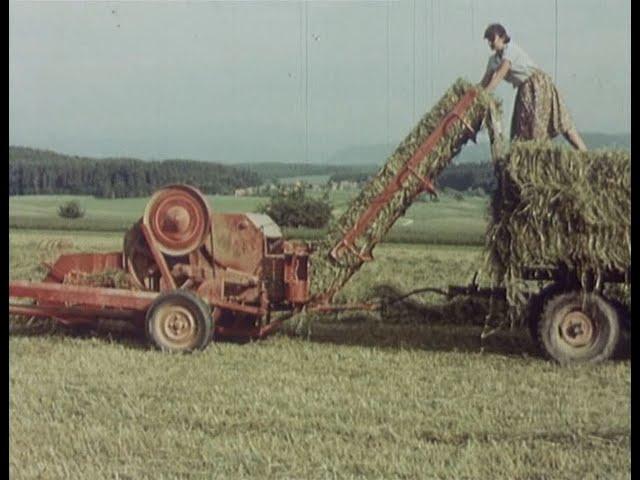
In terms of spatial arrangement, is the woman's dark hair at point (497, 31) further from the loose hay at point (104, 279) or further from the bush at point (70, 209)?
the loose hay at point (104, 279)

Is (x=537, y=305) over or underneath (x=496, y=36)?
underneath

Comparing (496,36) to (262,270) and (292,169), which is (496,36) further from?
(262,270)

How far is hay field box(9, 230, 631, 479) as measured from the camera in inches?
199

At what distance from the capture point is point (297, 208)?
5695 mm

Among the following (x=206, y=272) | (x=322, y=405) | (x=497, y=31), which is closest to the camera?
(x=497, y=31)

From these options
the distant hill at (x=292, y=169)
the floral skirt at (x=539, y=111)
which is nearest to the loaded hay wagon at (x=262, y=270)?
the floral skirt at (x=539, y=111)

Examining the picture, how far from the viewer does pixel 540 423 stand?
511 cm

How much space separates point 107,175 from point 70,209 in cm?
21

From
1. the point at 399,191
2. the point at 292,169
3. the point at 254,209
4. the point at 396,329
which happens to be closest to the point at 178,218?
the point at 254,209

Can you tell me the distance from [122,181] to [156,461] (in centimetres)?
111

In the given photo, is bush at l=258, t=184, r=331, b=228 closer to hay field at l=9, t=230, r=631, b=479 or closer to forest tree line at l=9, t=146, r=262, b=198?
forest tree line at l=9, t=146, r=262, b=198

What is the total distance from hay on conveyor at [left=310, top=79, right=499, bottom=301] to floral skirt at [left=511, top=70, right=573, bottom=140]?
123mm

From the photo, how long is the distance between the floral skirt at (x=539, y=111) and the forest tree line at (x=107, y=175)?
39.8 inches

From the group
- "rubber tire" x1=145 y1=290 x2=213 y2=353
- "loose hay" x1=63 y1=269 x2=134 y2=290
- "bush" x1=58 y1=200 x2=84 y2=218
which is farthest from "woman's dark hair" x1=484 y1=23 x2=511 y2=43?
"loose hay" x1=63 y1=269 x2=134 y2=290
